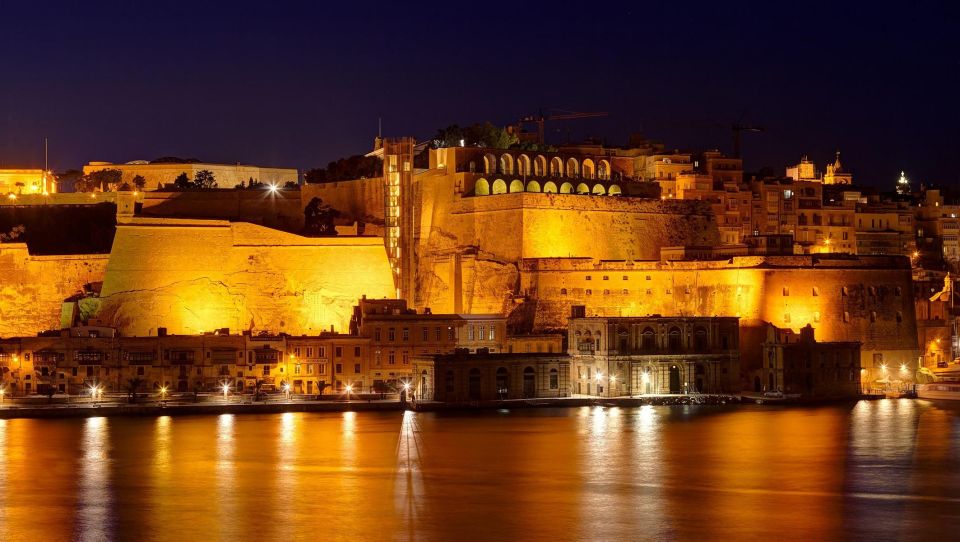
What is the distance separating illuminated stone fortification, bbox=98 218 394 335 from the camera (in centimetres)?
4238

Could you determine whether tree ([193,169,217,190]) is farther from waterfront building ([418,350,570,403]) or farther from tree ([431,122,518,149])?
waterfront building ([418,350,570,403])

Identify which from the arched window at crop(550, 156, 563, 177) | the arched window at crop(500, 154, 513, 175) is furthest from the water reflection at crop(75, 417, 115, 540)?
the arched window at crop(550, 156, 563, 177)

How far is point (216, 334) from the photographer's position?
135 ft

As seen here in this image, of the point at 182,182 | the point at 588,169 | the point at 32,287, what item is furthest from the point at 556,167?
the point at 32,287

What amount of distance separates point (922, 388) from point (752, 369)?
4.98 meters

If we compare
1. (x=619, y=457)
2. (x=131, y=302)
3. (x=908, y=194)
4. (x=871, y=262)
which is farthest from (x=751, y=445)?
(x=908, y=194)

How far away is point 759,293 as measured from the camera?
43.2 metres

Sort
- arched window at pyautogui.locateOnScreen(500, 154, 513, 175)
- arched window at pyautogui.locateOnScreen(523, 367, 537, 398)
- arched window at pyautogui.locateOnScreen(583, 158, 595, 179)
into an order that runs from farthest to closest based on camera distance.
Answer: arched window at pyautogui.locateOnScreen(583, 158, 595, 179)
arched window at pyautogui.locateOnScreen(500, 154, 513, 175)
arched window at pyautogui.locateOnScreen(523, 367, 537, 398)

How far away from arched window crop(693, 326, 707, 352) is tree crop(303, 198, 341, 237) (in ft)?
36.4

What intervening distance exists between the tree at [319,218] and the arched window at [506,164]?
5.29m

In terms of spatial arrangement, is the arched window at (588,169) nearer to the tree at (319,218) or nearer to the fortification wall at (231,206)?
the tree at (319,218)

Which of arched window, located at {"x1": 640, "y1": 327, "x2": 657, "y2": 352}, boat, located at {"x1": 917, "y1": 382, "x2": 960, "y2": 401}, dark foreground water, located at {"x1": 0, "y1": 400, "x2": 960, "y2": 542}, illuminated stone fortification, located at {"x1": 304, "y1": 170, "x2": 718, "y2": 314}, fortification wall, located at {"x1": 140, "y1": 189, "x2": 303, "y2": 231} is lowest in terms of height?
dark foreground water, located at {"x1": 0, "y1": 400, "x2": 960, "y2": 542}

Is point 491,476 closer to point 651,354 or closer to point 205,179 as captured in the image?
point 651,354

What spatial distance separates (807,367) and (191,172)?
28.0 m
